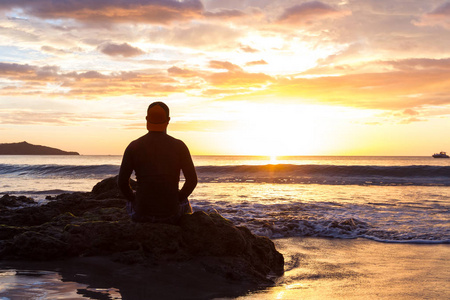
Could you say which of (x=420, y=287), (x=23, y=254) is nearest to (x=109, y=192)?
(x=23, y=254)

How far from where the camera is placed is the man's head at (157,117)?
4887mm

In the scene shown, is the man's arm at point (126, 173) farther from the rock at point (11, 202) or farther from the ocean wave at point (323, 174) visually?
the ocean wave at point (323, 174)

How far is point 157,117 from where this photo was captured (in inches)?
193

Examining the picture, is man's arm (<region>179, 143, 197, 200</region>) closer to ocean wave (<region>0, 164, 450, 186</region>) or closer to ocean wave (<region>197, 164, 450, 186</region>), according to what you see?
ocean wave (<region>0, 164, 450, 186</region>)

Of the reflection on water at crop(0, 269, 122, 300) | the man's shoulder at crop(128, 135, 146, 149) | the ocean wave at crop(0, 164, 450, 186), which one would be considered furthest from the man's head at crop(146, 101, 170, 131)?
the ocean wave at crop(0, 164, 450, 186)

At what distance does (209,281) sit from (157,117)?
78.6 inches

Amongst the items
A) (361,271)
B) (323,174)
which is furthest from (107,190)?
(323,174)

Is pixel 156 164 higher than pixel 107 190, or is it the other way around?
pixel 156 164

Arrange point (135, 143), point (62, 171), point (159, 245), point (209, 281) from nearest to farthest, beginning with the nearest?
point (209, 281) < point (135, 143) < point (159, 245) < point (62, 171)

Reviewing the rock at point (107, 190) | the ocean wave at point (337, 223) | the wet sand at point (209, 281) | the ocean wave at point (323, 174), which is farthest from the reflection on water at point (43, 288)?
the ocean wave at point (323, 174)

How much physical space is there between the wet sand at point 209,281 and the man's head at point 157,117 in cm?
166

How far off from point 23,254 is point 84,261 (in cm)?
84

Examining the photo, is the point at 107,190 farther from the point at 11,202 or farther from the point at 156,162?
the point at 156,162

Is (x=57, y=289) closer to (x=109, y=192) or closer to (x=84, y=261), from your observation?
(x=84, y=261)
